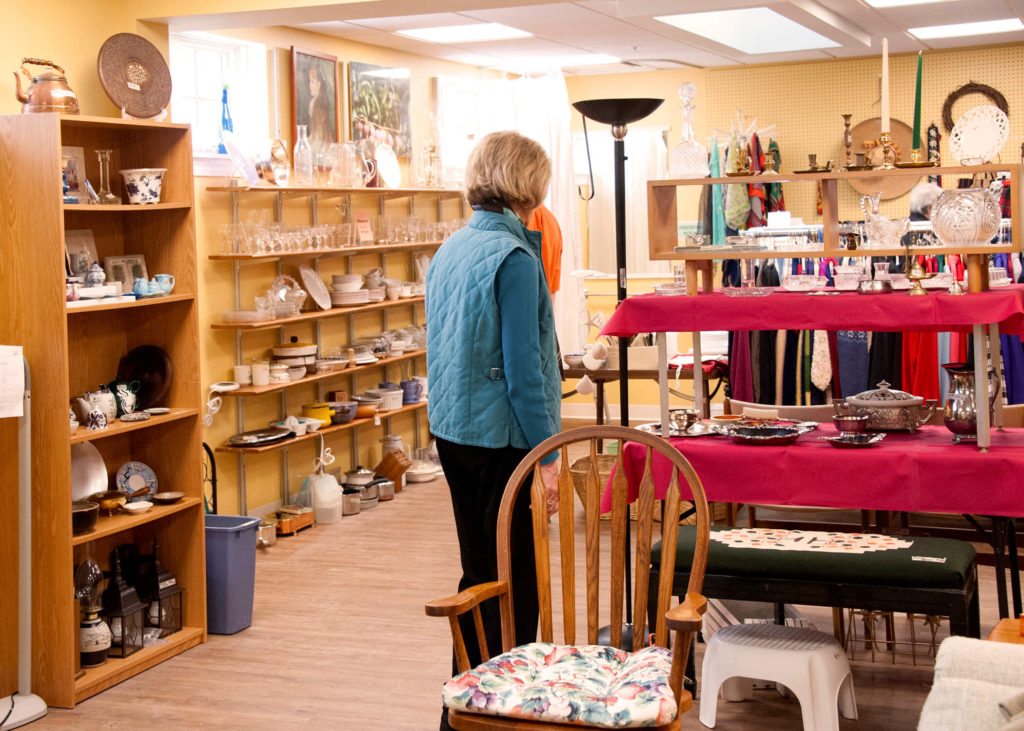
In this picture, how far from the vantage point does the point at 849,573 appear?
10.3ft

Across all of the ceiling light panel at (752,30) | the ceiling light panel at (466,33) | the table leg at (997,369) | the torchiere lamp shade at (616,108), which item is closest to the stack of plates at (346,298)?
the ceiling light panel at (466,33)

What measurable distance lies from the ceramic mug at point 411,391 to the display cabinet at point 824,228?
3423 mm

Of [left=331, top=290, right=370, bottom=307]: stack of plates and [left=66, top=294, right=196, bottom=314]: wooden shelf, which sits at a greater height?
[left=66, top=294, right=196, bottom=314]: wooden shelf

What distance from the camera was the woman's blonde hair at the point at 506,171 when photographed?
3.07 m

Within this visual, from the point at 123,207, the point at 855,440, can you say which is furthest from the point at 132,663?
the point at 855,440

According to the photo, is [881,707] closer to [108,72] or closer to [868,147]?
[868,147]

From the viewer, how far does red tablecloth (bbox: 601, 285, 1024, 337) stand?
11.2 feet

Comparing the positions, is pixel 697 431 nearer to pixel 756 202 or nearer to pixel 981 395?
pixel 981 395

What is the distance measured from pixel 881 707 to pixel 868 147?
1714 mm

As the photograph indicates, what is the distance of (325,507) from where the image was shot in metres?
6.34

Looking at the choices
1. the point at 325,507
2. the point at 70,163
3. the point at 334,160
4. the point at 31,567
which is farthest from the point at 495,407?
the point at 334,160

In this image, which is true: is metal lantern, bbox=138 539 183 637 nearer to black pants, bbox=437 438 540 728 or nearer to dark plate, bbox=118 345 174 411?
dark plate, bbox=118 345 174 411

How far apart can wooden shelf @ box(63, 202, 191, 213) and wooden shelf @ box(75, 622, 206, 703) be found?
Result: 142 centimetres

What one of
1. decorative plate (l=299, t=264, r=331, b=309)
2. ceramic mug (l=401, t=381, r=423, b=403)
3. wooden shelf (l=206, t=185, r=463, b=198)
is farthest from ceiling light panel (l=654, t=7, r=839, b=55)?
ceramic mug (l=401, t=381, r=423, b=403)
